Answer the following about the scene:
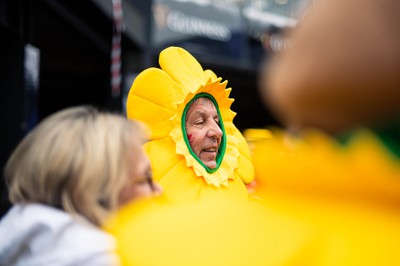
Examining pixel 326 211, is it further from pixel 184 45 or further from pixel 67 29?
pixel 184 45

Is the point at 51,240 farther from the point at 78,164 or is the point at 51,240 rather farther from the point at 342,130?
the point at 342,130

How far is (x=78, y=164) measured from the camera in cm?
128

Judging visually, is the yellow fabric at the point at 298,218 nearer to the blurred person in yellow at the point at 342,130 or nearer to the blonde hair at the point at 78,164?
the blurred person in yellow at the point at 342,130

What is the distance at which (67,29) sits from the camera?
6.30m

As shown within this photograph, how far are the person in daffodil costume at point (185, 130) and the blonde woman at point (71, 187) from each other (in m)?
1.27

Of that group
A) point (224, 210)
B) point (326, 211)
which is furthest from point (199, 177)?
point (326, 211)

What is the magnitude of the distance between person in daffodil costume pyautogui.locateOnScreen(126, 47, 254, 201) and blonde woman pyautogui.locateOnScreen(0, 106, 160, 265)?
1274mm

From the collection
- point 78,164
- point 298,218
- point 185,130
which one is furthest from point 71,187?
point 185,130

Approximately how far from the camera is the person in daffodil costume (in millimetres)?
A: 2729

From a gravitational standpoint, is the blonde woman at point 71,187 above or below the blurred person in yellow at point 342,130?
below

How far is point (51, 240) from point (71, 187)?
0.13 meters

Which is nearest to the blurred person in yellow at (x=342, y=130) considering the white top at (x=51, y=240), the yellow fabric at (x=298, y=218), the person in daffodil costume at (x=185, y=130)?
the yellow fabric at (x=298, y=218)

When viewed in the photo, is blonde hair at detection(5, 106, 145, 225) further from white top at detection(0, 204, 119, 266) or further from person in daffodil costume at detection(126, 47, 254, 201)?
person in daffodil costume at detection(126, 47, 254, 201)

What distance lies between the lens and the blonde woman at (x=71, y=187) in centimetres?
120
